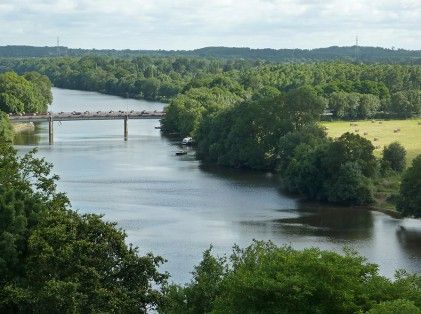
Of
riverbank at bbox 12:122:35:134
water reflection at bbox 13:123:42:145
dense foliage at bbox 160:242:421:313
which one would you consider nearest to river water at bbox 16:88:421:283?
water reflection at bbox 13:123:42:145

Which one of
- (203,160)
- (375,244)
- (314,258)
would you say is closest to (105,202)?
(375,244)

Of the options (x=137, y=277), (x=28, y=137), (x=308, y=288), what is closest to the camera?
(x=308, y=288)

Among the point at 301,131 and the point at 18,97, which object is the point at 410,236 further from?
the point at 18,97

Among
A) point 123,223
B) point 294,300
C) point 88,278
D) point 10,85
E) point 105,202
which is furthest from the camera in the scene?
point 10,85

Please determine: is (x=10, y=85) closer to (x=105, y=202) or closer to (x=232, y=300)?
(x=105, y=202)

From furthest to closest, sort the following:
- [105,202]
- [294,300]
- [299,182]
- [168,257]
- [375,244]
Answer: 1. [299,182]
2. [105,202]
3. [375,244]
4. [168,257]
5. [294,300]

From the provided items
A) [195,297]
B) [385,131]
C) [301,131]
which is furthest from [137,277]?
[385,131]

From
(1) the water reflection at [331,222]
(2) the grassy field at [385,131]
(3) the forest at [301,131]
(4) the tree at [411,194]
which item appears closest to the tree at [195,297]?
(1) the water reflection at [331,222]

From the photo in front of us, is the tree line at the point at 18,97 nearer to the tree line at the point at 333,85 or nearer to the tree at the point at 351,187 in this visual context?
the tree line at the point at 333,85
